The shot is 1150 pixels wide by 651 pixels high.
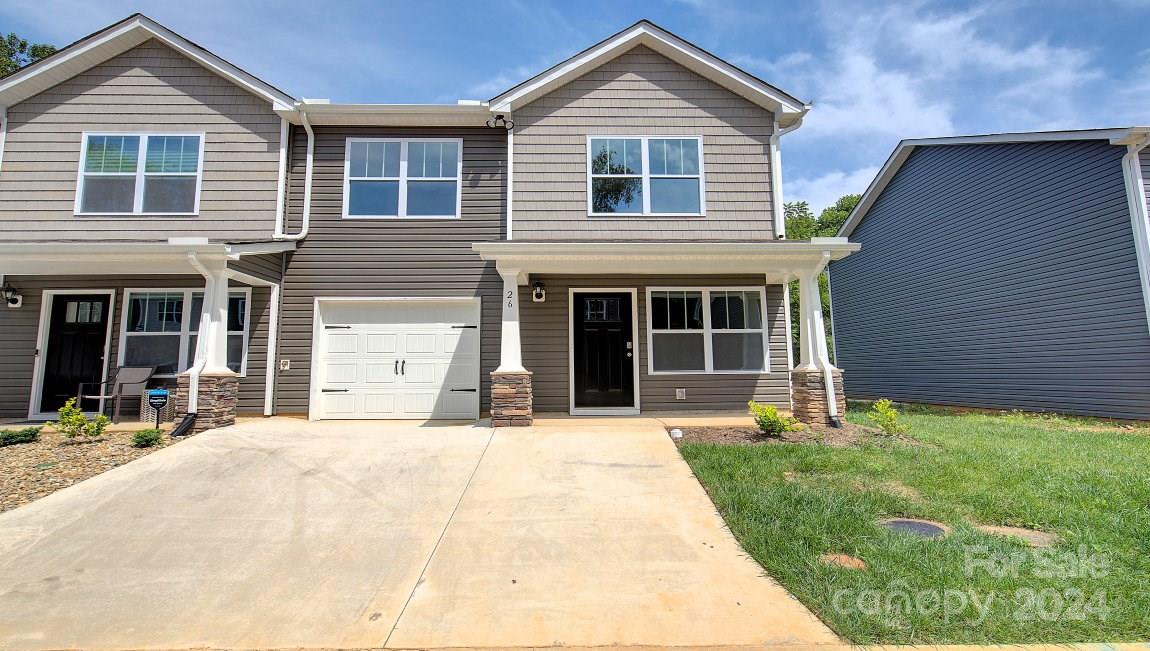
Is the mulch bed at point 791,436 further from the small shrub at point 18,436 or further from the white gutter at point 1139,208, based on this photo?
the small shrub at point 18,436

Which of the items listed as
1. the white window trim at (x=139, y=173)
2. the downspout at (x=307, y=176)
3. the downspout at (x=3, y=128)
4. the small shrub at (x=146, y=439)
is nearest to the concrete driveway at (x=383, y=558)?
the small shrub at (x=146, y=439)

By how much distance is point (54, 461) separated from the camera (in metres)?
5.43

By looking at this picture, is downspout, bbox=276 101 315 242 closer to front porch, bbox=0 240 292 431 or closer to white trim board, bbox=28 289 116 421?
front porch, bbox=0 240 292 431

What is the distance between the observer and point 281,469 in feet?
17.4

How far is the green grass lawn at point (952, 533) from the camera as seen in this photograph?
8.42 ft

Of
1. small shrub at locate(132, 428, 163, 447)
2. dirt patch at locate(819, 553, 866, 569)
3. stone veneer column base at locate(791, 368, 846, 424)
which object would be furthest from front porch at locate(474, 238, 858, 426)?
dirt patch at locate(819, 553, 866, 569)

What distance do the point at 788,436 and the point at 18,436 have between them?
9.42 metres

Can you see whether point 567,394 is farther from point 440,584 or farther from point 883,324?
point 883,324

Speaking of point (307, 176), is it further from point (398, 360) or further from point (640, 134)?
point (640, 134)

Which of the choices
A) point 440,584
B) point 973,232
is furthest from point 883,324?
point 440,584

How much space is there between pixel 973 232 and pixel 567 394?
1043cm

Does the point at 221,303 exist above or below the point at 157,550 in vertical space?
above

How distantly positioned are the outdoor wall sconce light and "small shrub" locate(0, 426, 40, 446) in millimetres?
3842

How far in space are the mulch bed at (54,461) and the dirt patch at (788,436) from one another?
6275 millimetres
